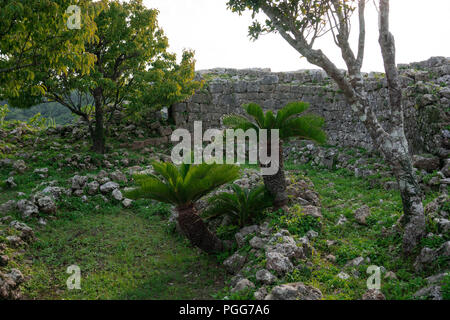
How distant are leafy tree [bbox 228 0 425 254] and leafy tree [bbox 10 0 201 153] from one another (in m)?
4.78

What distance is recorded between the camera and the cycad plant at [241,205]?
604 centimetres

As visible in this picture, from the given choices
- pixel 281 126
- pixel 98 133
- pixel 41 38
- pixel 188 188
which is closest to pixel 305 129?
pixel 281 126

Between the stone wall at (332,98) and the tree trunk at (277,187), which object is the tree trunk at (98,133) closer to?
the stone wall at (332,98)

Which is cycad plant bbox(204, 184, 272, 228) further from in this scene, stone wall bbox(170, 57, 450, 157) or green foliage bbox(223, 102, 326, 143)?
stone wall bbox(170, 57, 450, 157)

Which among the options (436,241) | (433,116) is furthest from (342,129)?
(436,241)

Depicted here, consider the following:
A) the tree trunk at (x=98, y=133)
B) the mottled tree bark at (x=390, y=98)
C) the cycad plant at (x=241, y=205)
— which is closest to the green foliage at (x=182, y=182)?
the cycad plant at (x=241, y=205)

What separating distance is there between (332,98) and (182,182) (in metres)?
8.67

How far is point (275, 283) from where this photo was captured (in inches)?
158

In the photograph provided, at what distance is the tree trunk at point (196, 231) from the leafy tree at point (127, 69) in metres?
5.61

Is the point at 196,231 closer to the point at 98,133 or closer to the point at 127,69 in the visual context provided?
the point at 98,133

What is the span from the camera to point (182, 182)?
507 cm
